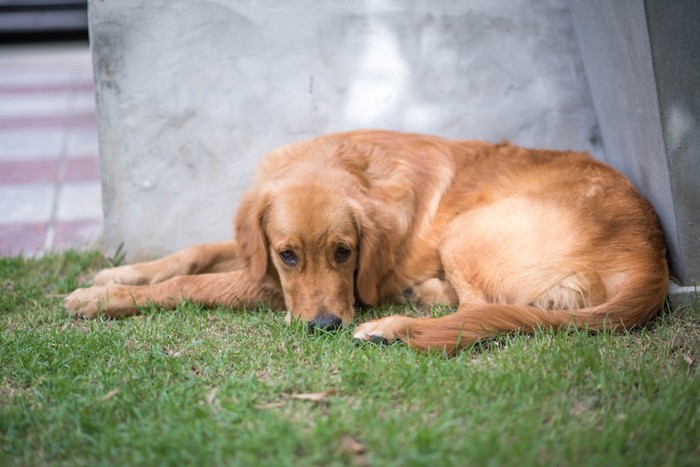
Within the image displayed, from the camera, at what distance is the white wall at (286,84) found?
4.84 metres

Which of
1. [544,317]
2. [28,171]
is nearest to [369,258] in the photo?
[544,317]

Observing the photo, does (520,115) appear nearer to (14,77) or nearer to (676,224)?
(676,224)

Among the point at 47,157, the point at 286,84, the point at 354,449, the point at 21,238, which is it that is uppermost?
the point at 286,84

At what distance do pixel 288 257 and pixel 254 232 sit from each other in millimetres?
291

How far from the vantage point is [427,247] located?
4.42m

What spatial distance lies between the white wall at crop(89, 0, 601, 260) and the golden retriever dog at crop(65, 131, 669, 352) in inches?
16.2

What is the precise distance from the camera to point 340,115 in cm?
500

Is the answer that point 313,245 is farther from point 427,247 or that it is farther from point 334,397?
point 334,397

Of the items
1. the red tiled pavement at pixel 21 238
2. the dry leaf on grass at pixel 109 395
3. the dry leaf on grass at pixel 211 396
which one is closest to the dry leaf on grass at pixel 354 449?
the dry leaf on grass at pixel 211 396

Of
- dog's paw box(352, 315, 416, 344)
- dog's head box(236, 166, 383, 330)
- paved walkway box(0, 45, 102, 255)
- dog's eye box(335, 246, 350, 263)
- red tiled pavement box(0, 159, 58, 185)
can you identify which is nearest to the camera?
dog's paw box(352, 315, 416, 344)

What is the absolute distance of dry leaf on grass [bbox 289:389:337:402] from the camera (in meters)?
3.02

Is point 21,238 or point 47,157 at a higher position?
point 47,157

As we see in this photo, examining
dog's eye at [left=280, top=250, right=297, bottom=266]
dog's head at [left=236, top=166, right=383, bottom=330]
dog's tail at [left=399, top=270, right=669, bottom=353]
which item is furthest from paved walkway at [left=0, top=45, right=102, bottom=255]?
dog's tail at [left=399, top=270, right=669, bottom=353]

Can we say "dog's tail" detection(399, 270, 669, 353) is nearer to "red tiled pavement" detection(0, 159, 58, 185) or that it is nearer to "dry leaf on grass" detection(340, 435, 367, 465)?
"dry leaf on grass" detection(340, 435, 367, 465)
